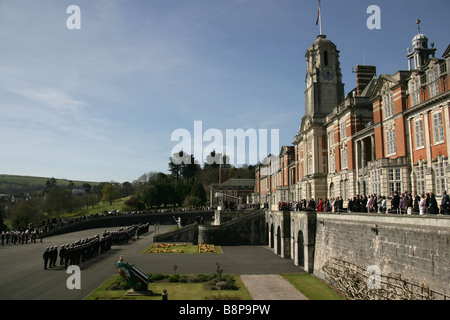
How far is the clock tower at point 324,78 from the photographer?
4828 cm

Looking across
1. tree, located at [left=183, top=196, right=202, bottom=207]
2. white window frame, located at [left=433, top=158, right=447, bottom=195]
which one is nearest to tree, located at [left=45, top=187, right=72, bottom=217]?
tree, located at [left=183, top=196, right=202, bottom=207]

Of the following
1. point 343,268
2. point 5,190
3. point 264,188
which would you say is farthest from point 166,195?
point 5,190

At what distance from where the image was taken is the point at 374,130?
32188 millimetres

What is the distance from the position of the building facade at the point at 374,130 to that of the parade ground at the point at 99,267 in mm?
10307

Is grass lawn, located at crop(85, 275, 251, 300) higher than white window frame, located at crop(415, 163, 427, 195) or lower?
lower

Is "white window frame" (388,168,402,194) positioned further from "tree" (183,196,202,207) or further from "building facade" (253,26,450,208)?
"tree" (183,196,202,207)

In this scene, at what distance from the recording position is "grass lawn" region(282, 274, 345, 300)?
1955 cm

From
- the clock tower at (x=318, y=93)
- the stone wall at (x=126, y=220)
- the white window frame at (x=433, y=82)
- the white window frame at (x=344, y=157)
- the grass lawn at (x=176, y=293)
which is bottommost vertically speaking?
the grass lawn at (x=176, y=293)

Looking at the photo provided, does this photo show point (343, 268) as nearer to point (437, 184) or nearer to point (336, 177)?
point (437, 184)

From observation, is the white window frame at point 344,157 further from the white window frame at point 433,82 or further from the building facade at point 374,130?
the white window frame at point 433,82

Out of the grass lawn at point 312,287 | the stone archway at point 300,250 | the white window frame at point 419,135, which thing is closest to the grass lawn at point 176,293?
the grass lawn at point 312,287

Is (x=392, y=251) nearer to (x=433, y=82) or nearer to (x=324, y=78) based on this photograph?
(x=433, y=82)
